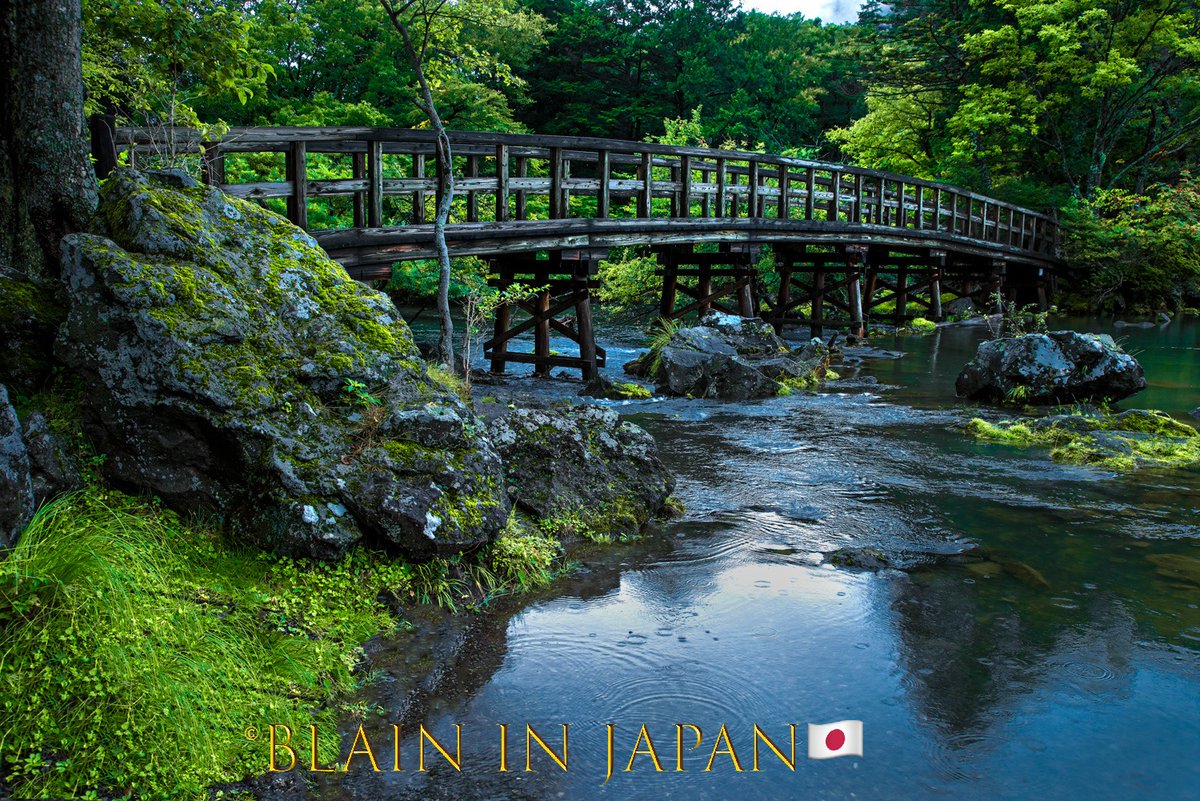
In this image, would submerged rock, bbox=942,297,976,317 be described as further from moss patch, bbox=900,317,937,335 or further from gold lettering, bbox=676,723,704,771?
gold lettering, bbox=676,723,704,771

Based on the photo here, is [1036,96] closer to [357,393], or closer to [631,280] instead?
[631,280]

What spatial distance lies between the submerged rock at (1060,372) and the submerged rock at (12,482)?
11884 mm

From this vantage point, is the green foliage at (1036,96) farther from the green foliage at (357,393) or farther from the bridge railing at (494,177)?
the green foliage at (357,393)

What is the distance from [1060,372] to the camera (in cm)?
1225

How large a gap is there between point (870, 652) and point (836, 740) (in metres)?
0.92

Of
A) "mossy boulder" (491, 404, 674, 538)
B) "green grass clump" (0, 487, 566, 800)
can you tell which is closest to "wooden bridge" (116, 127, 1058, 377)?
"mossy boulder" (491, 404, 674, 538)

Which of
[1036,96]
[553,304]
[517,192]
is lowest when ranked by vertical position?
[553,304]

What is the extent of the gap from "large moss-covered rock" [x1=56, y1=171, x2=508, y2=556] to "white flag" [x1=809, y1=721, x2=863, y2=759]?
88.0 inches

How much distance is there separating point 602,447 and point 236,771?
393cm

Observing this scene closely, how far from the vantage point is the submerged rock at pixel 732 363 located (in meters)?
13.0

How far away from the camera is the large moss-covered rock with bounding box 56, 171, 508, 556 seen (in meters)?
4.69

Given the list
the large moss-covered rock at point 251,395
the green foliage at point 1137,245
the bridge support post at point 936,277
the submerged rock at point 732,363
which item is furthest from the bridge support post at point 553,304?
the green foliage at point 1137,245

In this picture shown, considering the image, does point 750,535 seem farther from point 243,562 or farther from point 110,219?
point 110,219

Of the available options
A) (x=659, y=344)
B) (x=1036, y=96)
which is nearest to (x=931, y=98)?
(x=1036, y=96)
